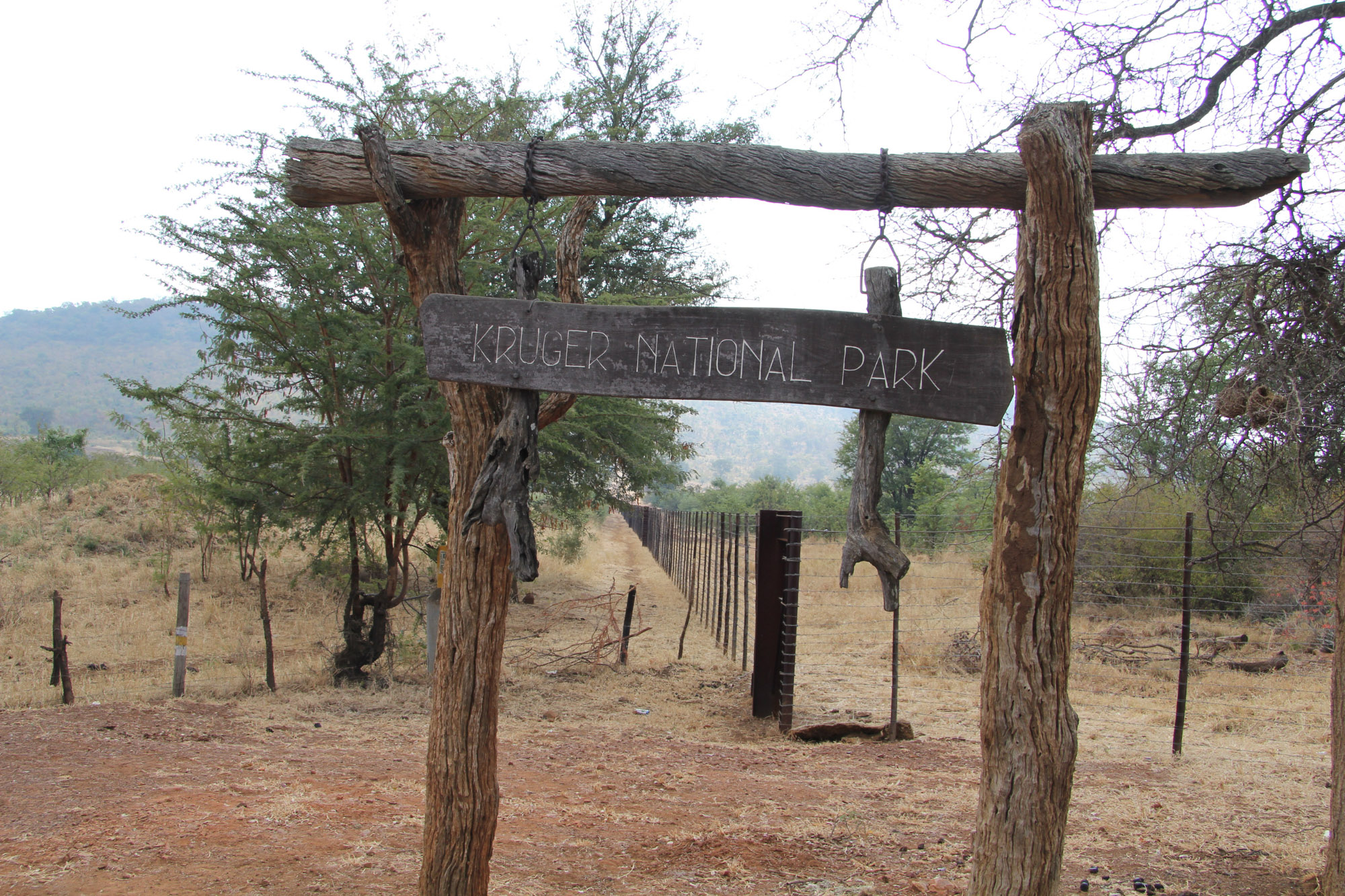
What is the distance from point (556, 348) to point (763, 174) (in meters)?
0.99

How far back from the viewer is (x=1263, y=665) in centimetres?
930

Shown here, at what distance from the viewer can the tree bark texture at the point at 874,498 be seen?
2.71 m

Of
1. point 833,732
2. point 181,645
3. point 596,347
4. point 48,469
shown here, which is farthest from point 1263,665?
point 48,469

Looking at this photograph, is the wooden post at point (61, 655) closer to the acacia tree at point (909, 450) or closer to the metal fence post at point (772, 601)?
the metal fence post at point (772, 601)

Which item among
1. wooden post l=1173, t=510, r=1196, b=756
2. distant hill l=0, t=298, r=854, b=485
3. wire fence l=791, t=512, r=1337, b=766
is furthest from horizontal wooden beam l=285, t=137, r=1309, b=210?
distant hill l=0, t=298, r=854, b=485

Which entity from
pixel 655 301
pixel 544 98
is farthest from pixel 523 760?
pixel 544 98

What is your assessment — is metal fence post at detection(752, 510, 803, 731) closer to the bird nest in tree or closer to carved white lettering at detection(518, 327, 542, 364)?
the bird nest in tree

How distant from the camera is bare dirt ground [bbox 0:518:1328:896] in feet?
13.1

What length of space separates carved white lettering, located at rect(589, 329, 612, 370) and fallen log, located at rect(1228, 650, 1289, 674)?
31.8 ft

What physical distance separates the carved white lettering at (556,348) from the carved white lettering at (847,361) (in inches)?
40.4

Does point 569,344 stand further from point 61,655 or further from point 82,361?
point 82,361

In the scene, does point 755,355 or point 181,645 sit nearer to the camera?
point 755,355

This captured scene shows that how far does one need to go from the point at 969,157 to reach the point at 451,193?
1.95 meters

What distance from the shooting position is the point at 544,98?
10.5 m
